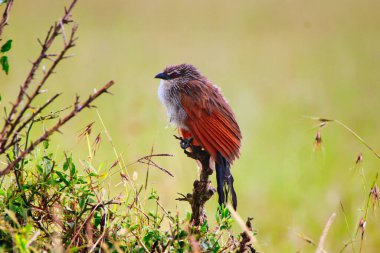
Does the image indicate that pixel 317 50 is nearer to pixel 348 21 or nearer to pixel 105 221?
pixel 348 21

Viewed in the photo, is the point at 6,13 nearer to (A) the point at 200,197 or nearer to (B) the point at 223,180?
(A) the point at 200,197

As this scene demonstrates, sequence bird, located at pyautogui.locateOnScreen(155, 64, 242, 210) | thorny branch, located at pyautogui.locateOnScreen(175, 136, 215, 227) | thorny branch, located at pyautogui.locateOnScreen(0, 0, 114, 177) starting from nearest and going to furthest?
1. thorny branch, located at pyautogui.locateOnScreen(0, 0, 114, 177)
2. thorny branch, located at pyautogui.locateOnScreen(175, 136, 215, 227)
3. bird, located at pyautogui.locateOnScreen(155, 64, 242, 210)

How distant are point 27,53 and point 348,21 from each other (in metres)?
8.40

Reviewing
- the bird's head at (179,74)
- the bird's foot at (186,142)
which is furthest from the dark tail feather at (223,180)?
the bird's head at (179,74)

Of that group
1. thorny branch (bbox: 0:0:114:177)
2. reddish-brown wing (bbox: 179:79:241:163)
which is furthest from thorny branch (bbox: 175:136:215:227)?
thorny branch (bbox: 0:0:114:177)

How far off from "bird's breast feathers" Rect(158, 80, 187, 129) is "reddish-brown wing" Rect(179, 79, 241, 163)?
33mm

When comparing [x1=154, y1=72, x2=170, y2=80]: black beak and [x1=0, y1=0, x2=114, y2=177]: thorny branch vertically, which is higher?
[x1=154, y1=72, x2=170, y2=80]: black beak

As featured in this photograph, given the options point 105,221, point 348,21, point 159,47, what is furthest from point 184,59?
point 105,221

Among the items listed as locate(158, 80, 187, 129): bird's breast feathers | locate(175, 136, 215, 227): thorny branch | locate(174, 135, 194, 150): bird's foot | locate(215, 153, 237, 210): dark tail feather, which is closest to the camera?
locate(175, 136, 215, 227): thorny branch

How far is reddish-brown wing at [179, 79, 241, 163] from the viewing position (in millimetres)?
3494

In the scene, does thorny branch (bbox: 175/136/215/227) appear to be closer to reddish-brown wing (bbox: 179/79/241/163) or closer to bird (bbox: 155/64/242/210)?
bird (bbox: 155/64/242/210)

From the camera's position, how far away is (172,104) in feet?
12.9

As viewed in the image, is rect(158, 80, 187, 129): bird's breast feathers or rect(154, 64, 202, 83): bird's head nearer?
rect(158, 80, 187, 129): bird's breast feathers

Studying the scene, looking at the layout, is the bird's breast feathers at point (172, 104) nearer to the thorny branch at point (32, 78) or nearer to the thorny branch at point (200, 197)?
the thorny branch at point (200, 197)
